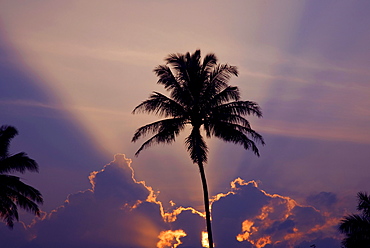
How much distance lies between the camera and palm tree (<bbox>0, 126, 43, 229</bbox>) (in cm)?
4428

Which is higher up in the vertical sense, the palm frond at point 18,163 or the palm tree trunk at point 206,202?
the palm frond at point 18,163

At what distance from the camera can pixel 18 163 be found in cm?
4456

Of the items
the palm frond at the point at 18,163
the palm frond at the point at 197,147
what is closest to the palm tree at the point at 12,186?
the palm frond at the point at 18,163

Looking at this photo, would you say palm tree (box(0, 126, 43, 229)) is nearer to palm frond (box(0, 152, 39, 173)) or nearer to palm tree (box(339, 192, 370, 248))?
palm frond (box(0, 152, 39, 173))

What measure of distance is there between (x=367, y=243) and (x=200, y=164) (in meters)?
12.8

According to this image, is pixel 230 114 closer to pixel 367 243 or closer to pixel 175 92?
pixel 175 92

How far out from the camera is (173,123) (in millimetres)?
41344

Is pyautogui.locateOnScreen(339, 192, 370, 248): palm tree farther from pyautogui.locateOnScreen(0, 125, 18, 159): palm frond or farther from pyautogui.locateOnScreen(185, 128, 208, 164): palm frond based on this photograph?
pyautogui.locateOnScreen(0, 125, 18, 159): palm frond

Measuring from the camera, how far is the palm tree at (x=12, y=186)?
44281 millimetres

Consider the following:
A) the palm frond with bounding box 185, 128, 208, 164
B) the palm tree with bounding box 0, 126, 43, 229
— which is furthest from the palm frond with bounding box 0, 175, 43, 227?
the palm frond with bounding box 185, 128, 208, 164

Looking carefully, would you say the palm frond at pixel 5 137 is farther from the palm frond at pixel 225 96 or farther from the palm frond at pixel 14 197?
the palm frond at pixel 225 96

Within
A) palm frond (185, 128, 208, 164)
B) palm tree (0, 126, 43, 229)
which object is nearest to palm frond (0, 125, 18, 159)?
palm tree (0, 126, 43, 229)

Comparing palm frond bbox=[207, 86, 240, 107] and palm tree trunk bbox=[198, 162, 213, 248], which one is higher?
palm frond bbox=[207, 86, 240, 107]

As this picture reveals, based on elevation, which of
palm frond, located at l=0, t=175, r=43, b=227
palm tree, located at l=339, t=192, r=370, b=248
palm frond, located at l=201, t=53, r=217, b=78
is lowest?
palm tree, located at l=339, t=192, r=370, b=248
